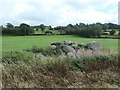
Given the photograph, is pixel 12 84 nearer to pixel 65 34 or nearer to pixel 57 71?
pixel 57 71

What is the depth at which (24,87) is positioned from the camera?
23.0 feet

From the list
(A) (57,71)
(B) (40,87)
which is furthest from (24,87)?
(A) (57,71)

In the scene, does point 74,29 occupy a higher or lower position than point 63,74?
higher

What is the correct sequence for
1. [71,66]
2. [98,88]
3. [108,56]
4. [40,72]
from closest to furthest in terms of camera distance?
1. [98,88]
2. [40,72]
3. [71,66]
4. [108,56]

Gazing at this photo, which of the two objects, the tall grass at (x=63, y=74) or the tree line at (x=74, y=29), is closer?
the tall grass at (x=63, y=74)

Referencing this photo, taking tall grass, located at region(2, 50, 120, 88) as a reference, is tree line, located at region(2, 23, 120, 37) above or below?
above

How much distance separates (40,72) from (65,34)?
75.9ft

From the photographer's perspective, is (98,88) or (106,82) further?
(106,82)

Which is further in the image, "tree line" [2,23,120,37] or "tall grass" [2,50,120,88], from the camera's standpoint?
"tree line" [2,23,120,37]

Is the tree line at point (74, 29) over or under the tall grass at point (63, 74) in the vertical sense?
over

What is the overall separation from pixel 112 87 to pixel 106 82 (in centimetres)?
42

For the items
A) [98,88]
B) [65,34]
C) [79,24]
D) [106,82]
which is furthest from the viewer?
[65,34]

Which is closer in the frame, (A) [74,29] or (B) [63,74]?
(B) [63,74]

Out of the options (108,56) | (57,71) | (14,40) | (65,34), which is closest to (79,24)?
(65,34)
